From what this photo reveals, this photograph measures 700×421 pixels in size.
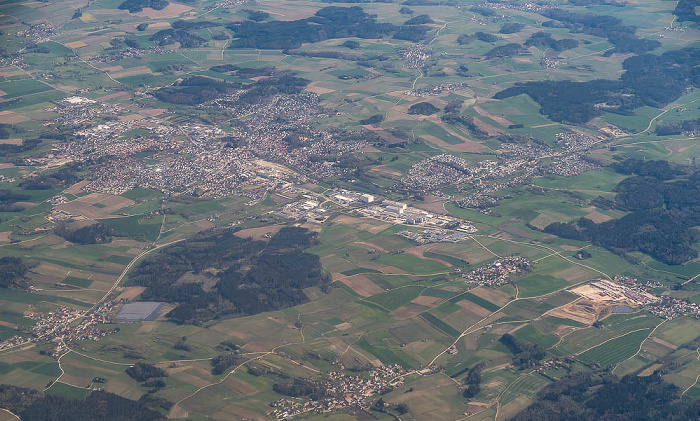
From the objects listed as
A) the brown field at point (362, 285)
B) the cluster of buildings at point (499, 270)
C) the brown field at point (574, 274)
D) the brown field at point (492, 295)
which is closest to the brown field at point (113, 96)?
the brown field at point (362, 285)

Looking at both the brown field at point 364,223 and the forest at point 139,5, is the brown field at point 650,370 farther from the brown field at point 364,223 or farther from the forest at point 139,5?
the forest at point 139,5

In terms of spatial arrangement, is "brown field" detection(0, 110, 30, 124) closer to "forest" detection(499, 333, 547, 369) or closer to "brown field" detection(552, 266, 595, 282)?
"brown field" detection(552, 266, 595, 282)

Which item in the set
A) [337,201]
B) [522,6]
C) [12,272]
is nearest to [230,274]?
[12,272]

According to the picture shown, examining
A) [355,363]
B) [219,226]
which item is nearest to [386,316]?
[355,363]

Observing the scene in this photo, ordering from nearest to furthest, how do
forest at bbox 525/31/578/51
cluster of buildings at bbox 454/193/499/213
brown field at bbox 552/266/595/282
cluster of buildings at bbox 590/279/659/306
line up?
cluster of buildings at bbox 590/279/659/306 → brown field at bbox 552/266/595/282 → cluster of buildings at bbox 454/193/499/213 → forest at bbox 525/31/578/51

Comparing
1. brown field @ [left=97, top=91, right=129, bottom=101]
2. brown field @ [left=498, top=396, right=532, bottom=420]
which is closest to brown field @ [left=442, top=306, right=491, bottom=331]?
brown field @ [left=498, top=396, right=532, bottom=420]

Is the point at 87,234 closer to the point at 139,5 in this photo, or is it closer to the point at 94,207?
the point at 94,207

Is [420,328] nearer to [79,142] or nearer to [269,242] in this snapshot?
[269,242]
